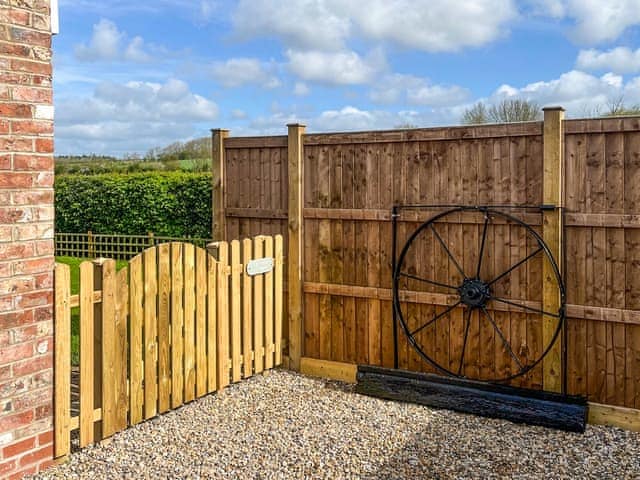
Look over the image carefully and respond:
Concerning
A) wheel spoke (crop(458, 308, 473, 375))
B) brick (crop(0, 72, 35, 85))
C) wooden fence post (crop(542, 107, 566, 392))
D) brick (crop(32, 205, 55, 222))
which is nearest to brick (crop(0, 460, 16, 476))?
brick (crop(32, 205, 55, 222))

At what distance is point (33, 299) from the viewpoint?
3451mm

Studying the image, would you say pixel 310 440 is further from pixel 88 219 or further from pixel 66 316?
pixel 88 219

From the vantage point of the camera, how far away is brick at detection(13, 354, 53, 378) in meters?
3.40

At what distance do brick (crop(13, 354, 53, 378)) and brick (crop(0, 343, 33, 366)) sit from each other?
32 millimetres

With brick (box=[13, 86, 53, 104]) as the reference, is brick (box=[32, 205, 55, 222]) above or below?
below

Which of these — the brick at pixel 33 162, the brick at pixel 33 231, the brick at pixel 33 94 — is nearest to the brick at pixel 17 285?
the brick at pixel 33 231

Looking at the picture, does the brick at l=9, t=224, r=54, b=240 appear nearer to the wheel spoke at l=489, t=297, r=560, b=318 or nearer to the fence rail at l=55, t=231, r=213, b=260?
the wheel spoke at l=489, t=297, r=560, b=318

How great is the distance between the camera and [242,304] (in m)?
5.17

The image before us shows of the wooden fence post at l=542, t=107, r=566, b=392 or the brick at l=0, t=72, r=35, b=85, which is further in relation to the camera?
the wooden fence post at l=542, t=107, r=566, b=392

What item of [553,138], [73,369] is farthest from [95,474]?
[553,138]

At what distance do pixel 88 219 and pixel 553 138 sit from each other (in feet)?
39.0

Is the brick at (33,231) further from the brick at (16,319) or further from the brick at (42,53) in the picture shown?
the brick at (42,53)

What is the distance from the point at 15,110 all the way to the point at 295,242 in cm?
267

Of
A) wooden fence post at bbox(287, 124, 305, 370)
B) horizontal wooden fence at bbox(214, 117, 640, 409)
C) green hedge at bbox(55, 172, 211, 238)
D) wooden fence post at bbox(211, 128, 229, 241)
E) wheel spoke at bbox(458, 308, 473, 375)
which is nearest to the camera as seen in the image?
horizontal wooden fence at bbox(214, 117, 640, 409)
